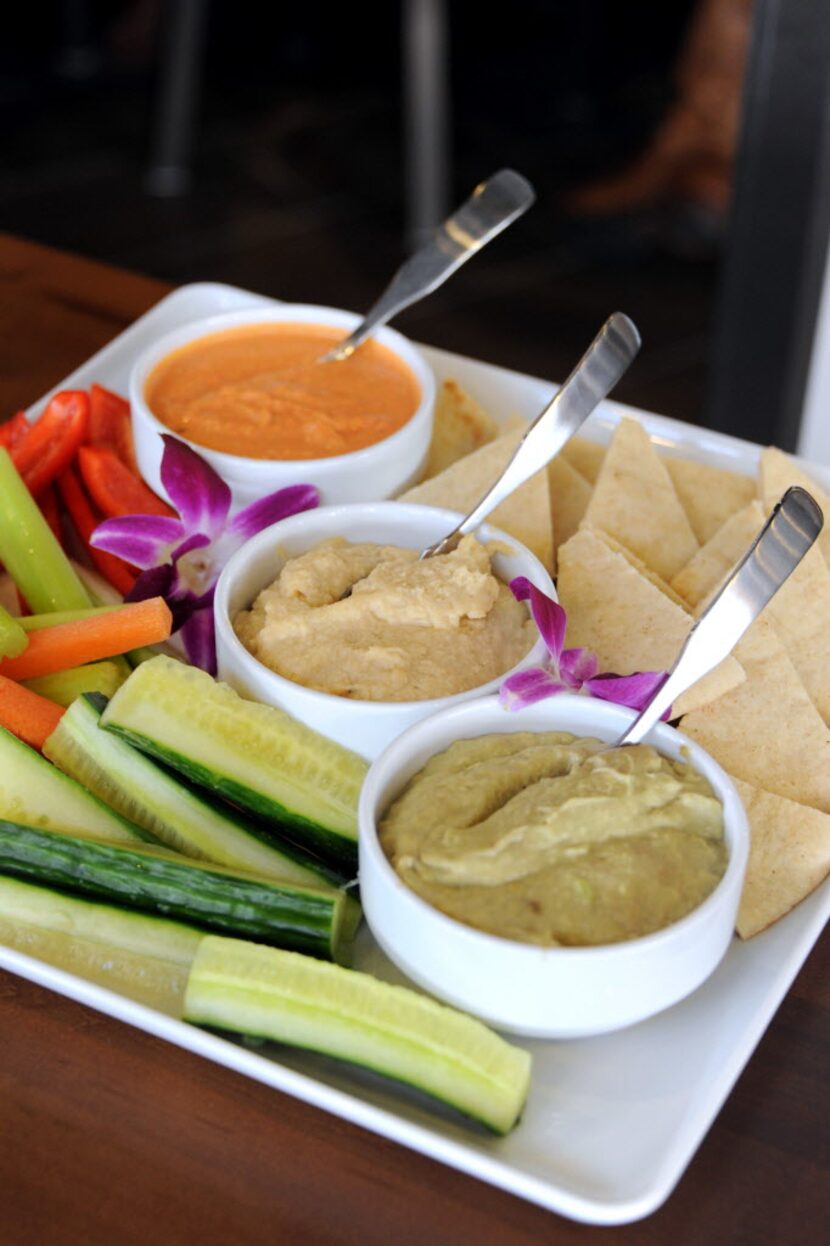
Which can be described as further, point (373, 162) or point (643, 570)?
point (373, 162)

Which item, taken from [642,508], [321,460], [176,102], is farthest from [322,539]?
→ [176,102]

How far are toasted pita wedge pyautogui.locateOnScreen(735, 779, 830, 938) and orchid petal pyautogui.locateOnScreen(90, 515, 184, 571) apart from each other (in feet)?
2.60

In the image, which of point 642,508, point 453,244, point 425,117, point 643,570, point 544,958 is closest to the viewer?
point 544,958

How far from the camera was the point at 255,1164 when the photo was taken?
1.40m

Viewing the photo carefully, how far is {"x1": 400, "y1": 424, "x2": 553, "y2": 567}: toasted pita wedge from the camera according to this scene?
2.00 m

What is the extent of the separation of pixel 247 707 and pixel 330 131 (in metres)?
4.54

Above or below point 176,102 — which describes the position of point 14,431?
above

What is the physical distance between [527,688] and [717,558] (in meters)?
0.45

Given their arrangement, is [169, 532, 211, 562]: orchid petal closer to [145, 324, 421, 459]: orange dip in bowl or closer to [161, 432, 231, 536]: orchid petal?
[161, 432, 231, 536]: orchid petal

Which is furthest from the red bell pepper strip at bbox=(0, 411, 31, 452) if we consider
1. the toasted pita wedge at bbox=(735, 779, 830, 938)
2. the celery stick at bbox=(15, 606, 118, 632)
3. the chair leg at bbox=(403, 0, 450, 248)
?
the chair leg at bbox=(403, 0, 450, 248)

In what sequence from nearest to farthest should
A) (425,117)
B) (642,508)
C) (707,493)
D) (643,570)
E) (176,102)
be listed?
1. (643,570)
2. (642,508)
3. (707,493)
4. (425,117)
5. (176,102)

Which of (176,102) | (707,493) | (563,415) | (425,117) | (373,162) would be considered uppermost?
(563,415)

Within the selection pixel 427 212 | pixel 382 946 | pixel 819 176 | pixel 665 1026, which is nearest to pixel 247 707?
pixel 382 946

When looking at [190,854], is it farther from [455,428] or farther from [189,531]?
[455,428]
